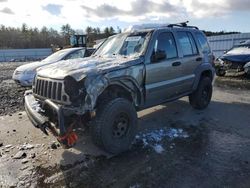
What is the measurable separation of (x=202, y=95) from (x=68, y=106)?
4.33 meters

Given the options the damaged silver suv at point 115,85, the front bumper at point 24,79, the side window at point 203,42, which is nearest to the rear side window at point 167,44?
the damaged silver suv at point 115,85

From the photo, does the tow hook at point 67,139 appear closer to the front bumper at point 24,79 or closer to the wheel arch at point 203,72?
the wheel arch at point 203,72

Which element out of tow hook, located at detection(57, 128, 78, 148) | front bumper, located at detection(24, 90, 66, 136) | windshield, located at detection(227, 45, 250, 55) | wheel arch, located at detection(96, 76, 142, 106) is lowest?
tow hook, located at detection(57, 128, 78, 148)

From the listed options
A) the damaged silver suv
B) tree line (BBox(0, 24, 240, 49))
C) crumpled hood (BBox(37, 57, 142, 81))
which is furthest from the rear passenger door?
tree line (BBox(0, 24, 240, 49))

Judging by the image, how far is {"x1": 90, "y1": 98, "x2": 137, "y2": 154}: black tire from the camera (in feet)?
15.3

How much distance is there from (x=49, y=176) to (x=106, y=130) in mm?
1094

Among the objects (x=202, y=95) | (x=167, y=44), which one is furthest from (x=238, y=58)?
(x=167, y=44)

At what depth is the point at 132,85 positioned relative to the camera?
539 cm

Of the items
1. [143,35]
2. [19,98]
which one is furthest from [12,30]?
[143,35]

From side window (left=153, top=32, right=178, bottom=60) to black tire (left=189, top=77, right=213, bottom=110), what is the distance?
5.18ft

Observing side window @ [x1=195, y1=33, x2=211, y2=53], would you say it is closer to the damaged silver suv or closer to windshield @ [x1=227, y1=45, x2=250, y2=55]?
the damaged silver suv

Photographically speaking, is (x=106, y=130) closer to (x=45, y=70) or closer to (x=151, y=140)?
(x=151, y=140)

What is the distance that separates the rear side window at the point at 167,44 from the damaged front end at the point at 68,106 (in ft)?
5.92

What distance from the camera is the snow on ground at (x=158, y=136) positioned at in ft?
17.7
